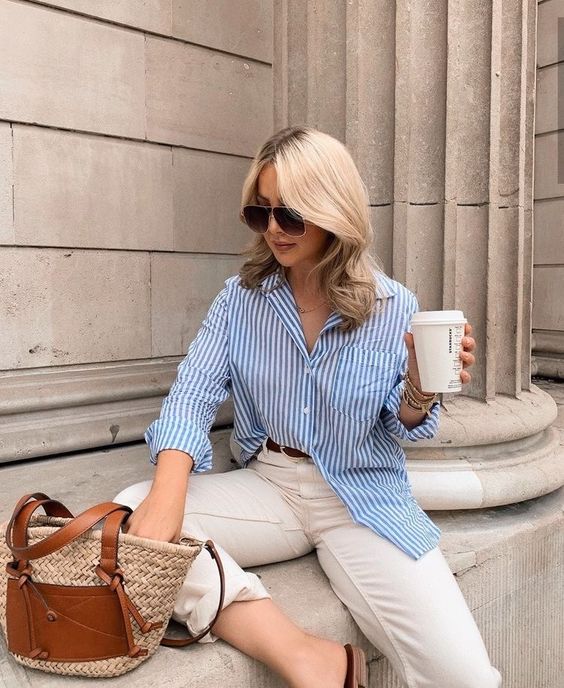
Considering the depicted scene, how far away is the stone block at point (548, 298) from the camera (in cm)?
670

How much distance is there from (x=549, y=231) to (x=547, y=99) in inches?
54.5

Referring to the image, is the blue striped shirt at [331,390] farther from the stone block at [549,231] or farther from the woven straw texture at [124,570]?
the stone block at [549,231]

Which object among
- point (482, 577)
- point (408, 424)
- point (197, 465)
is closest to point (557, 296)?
point (482, 577)

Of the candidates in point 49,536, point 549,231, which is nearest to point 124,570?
point 49,536

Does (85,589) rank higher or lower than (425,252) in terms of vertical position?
lower

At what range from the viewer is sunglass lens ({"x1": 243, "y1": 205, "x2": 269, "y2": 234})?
2201 mm

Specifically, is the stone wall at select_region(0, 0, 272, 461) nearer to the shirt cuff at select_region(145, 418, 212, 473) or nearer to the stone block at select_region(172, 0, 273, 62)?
the stone block at select_region(172, 0, 273, 62)

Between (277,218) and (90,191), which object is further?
(90,191)

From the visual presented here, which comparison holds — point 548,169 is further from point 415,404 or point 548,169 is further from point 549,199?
point 415,404

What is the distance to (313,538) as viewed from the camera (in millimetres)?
2400

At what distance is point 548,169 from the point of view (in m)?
6.86

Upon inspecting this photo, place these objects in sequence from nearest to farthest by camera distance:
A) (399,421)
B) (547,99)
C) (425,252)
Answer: (399,421), (425,252), (547,99)

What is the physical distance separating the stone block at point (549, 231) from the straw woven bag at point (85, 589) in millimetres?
6123

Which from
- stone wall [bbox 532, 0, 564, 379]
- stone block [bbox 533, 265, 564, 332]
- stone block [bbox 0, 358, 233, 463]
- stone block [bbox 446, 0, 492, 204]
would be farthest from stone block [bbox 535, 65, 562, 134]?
stone block [bbox 0, 358, 233, 463]
